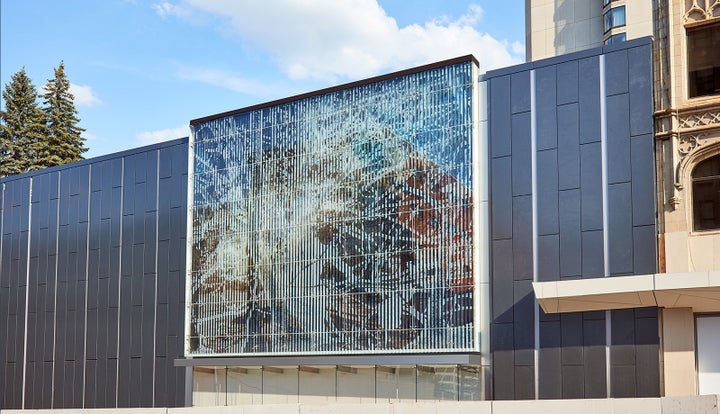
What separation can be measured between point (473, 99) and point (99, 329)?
17948 mm

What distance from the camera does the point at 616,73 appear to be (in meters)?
25.8

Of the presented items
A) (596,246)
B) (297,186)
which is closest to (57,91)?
(297,186)

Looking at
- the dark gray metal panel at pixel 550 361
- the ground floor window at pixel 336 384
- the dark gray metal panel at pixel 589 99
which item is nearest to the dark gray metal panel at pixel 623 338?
the dark gray metal panel at pixel 550 361

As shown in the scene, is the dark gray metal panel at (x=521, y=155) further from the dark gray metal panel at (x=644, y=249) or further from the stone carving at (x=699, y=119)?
the stone carving at (x=699, y=119)

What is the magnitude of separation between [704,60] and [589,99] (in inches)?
124

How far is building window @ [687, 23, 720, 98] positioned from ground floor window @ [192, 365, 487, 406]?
9.86m

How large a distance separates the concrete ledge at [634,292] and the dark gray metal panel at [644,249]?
97 cm

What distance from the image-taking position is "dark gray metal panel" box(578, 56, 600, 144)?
25922mm

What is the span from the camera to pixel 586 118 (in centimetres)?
2606

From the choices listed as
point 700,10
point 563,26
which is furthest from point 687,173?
point 563,26

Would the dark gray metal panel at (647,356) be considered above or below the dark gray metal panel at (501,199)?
below

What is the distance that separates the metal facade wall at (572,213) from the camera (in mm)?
24828

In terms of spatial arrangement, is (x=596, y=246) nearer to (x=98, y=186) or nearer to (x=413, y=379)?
(x=413, y=379)

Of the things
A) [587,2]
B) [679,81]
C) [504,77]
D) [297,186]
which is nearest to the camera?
[679,81]
